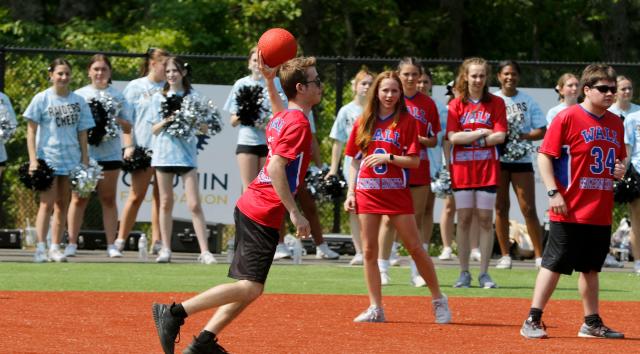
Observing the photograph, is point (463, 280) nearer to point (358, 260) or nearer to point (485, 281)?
point (485, 281)

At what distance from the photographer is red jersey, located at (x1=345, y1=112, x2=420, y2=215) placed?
1028cm

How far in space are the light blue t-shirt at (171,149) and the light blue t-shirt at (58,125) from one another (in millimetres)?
751

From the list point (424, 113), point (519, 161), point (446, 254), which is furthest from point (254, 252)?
point (446, 254)

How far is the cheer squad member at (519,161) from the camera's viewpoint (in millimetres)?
14570

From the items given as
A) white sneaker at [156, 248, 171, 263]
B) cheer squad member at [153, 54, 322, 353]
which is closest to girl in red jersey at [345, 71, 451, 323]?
cheer squad member at [153, 54, 322, 353]

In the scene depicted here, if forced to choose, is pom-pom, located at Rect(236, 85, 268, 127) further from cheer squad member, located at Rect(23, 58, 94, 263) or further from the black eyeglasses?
the black eyeglasses

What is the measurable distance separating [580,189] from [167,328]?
3.14 meters

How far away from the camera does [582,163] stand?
30.6ft

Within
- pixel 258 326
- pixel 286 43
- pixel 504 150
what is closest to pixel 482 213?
pixel 504 150

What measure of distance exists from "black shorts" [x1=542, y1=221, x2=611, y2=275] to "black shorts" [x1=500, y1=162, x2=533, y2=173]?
5386mm

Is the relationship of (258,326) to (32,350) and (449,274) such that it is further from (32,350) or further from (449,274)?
(449,274)

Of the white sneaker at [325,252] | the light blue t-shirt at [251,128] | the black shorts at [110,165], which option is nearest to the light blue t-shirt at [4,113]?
the black shorts at [110,165]

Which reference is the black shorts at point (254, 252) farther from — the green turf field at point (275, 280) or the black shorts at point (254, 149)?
the black shorts at point (254, 149)

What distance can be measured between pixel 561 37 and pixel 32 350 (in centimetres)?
2821
